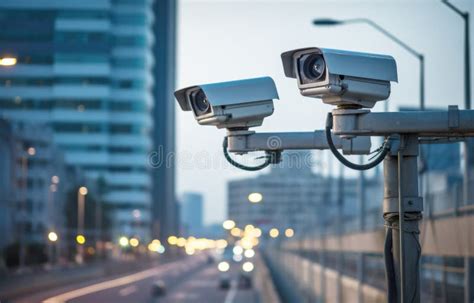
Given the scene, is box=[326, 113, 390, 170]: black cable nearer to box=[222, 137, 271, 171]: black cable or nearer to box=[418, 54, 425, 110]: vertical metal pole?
box=[222, 137, 271, 171]: black cable

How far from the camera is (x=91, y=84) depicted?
67125 mm

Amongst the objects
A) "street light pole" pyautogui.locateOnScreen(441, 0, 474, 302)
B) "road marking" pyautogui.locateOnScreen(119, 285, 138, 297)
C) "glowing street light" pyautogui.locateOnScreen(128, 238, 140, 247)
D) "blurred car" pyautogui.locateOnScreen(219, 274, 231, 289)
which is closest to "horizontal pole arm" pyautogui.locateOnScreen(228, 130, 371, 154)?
"street light pole" pyautogui.locateOnScreen(441, 0, 474, 302)

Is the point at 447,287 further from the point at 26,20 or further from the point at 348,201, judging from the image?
the point at 348,201

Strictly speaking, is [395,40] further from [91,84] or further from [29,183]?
[29,183]

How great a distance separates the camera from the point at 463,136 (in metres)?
9.61

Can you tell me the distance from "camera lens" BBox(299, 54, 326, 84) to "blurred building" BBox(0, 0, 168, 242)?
13.8m

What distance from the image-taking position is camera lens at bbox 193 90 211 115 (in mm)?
10266

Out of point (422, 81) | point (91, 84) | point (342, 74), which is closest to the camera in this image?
point (342, 74)

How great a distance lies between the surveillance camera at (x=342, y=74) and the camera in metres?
8.77

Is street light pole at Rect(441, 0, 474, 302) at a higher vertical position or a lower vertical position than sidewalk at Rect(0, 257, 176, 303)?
higher

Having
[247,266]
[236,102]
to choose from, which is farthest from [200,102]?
[247,266]

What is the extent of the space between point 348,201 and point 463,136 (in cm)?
8023

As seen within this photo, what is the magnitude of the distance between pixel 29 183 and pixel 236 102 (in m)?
94.9

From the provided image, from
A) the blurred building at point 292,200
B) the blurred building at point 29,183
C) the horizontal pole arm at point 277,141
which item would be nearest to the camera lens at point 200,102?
the horizontal pole arm at point 277,141
